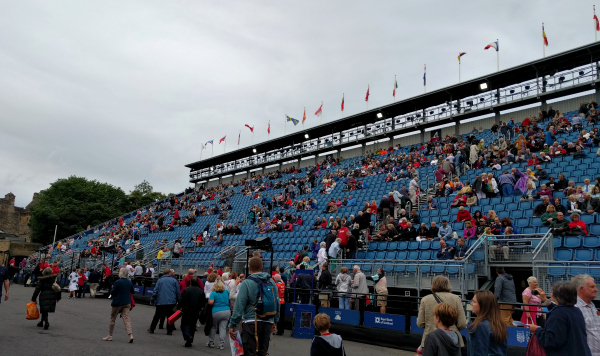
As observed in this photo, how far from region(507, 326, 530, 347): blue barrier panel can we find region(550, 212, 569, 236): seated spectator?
4.00 metres

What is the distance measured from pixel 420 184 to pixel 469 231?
23.7 feet

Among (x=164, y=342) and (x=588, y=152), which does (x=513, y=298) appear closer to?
(x=164, y=342)

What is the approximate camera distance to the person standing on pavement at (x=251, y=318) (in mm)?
6168

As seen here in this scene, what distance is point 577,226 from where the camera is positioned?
11836mm

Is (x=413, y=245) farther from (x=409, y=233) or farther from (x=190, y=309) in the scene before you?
(x=190, y=309)

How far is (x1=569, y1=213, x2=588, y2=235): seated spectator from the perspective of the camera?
38.8 feet

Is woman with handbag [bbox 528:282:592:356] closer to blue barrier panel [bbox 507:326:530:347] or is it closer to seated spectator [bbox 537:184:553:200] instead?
blue barrier panel [bbox 507:326:530:347]

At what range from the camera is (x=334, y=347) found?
4.88 metres

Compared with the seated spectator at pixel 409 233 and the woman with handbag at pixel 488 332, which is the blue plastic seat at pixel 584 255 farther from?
the woman with handbag at pixel 488 332

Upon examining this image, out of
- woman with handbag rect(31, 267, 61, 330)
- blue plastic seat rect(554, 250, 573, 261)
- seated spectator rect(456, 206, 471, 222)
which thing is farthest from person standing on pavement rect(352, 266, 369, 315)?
woman with handbag rect(31, 267, 61, 330)

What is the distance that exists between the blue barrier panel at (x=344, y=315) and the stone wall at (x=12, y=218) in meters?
72.7

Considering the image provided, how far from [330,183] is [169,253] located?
10464 mm

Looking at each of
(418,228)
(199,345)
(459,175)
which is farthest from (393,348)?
(459,175)

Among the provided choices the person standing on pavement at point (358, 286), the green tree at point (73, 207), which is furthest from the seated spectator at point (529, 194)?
the green tree at point (73, 207)
